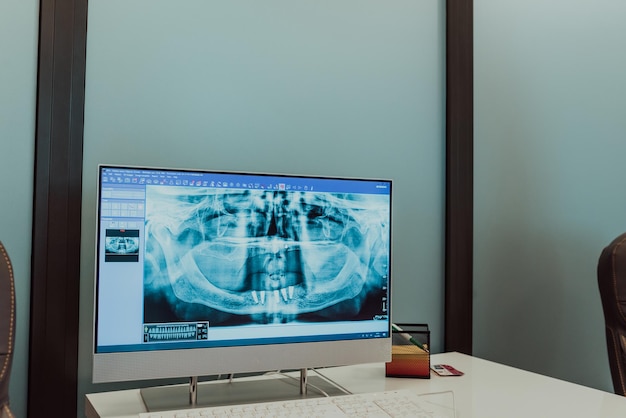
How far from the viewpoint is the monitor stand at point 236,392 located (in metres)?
1.25

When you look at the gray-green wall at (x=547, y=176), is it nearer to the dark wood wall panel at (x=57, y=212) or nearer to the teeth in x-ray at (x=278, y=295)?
the teeth in x-ray at (x=278, y=295)

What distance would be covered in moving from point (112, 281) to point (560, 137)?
65.2 inches

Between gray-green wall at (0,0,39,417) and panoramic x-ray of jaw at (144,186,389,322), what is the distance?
358 millimetres

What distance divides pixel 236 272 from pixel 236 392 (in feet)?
0.97

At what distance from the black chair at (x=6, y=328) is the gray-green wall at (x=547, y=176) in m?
1.44

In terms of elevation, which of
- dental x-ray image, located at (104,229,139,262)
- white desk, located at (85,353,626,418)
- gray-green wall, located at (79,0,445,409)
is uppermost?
gray-green wall, located at (79,0,445,409)

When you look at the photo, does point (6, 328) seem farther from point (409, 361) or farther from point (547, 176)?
point (547, 176)

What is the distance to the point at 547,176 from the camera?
2076 millimetres

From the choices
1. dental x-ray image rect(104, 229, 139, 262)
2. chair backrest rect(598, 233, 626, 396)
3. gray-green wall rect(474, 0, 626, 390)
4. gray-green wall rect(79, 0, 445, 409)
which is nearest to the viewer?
dental x-ray image rect(104, 229, 139, 262)

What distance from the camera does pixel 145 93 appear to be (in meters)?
1.48

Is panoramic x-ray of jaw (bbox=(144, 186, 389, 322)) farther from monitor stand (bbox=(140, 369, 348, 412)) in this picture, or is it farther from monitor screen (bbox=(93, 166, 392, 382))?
monitor stand (bbox=(140, 369, 348, 412))

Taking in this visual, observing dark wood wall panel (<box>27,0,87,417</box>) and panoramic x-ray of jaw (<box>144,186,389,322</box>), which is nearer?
panoramic x-ray of jaw (<box>144,186,389,322</box>)

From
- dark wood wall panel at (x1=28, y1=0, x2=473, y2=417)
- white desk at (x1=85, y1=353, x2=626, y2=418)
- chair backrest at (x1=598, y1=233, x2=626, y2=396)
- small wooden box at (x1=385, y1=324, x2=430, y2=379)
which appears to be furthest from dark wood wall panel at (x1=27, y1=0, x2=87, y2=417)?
chair backrest at (x1=598, y1=233, x2=626, y2=396)

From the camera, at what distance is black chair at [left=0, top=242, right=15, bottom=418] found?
1.08 metres
